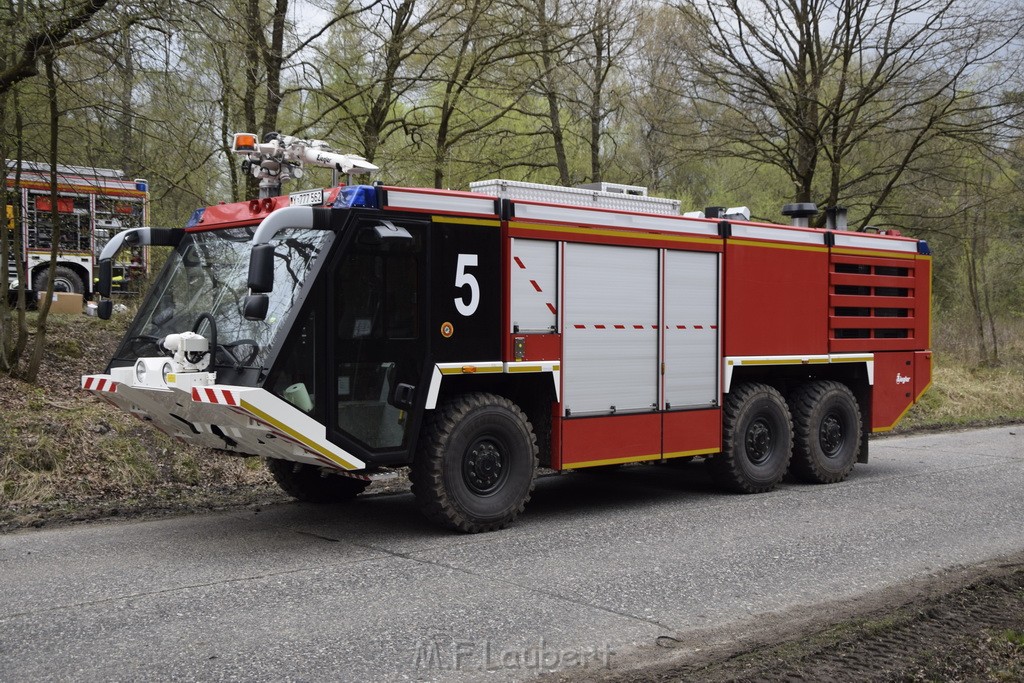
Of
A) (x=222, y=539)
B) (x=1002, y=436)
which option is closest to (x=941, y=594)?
(x=222, y=539)

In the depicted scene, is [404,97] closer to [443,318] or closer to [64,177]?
[64,177]

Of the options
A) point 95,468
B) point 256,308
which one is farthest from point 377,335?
point 95,468

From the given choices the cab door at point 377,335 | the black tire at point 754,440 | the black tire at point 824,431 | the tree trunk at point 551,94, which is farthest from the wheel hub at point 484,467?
the tree trunk at point 551,94

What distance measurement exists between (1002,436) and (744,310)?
292 inches

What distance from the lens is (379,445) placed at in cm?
754

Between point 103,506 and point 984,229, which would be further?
point 984,229

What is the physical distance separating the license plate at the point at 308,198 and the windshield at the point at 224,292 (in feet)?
0.98

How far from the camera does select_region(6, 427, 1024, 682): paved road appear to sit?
5.11 m

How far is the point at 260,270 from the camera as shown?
6.61 metres

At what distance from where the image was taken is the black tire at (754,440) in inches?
396

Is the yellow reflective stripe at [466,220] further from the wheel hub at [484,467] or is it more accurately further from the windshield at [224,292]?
the wheel hub at [484,467]

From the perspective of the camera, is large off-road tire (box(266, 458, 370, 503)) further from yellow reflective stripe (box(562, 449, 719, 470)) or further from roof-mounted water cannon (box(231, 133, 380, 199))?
roof-mounted water cannon (box(231, 133, 380, 199))

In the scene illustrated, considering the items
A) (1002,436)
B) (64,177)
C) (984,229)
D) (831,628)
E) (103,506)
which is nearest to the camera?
(831,628)

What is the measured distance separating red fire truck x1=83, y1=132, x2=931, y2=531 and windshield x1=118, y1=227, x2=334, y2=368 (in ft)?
0.07
